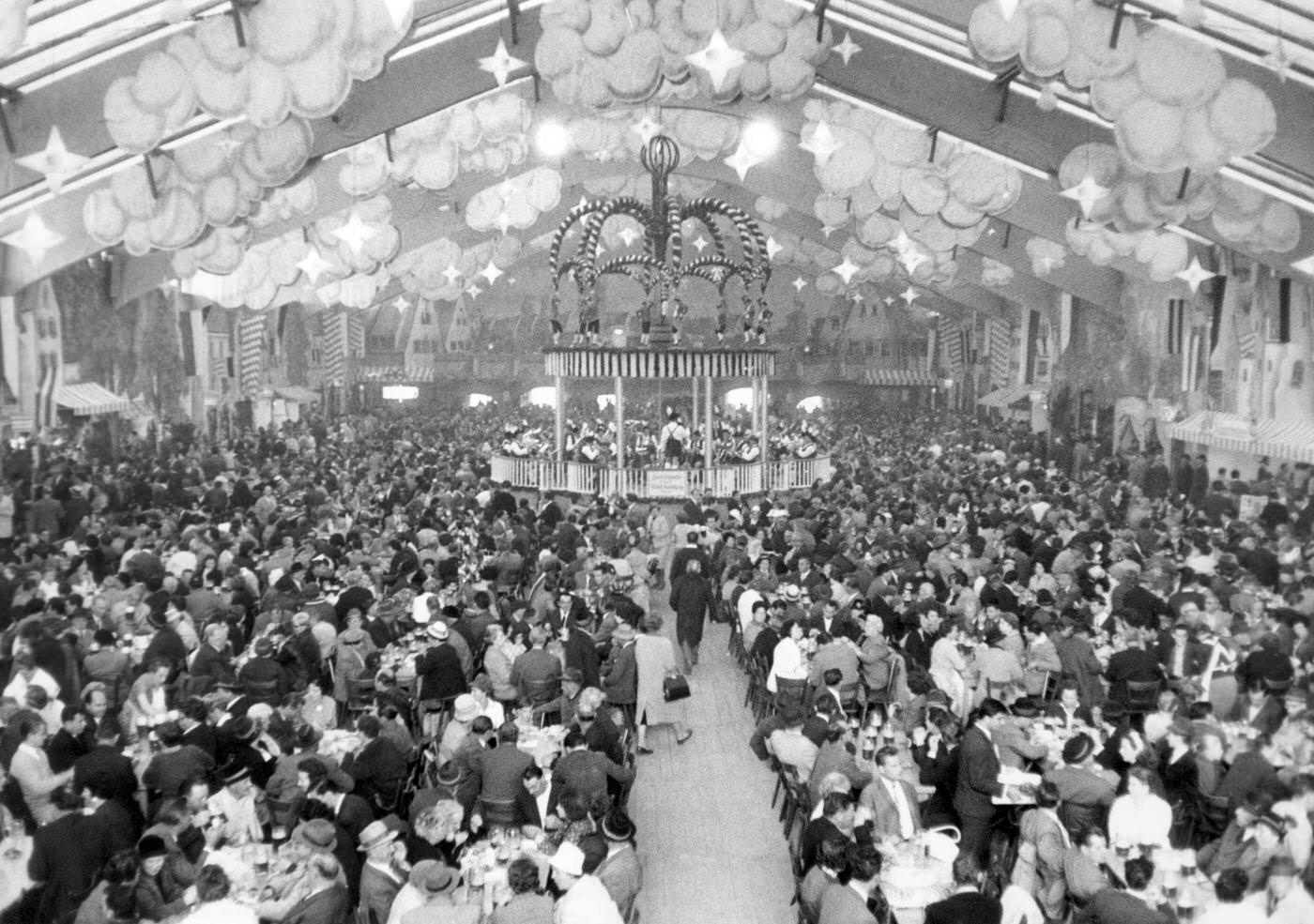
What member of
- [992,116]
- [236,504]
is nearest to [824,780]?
[992,116]

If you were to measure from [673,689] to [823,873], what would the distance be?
407 centimetres

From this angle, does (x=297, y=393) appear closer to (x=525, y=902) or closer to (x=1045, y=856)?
(x=525, y=902)

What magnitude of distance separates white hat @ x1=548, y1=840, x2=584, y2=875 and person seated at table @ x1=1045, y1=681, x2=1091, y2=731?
3.85 meters

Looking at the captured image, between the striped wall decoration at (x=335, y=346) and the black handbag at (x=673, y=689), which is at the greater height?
the striped wall decoration at (x=335, y=346)

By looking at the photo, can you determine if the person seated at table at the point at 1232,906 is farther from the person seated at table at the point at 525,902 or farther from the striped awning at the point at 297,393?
the striped awning at the point at 297,393

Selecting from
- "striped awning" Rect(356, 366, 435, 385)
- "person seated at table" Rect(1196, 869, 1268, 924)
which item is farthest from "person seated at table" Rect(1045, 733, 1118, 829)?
"striped awning" Rect(356, 366, 435, 385)

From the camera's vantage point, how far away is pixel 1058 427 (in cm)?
2500

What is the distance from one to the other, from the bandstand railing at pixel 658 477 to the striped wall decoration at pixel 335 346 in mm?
10355

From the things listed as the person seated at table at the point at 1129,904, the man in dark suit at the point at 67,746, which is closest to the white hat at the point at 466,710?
the man in dark suit at the point at 67,746

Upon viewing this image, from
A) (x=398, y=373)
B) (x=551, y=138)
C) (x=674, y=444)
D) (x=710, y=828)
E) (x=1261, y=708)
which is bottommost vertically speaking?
(x=710, y=828)

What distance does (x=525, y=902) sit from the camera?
226 inches

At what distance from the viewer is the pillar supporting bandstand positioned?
22.9 metres

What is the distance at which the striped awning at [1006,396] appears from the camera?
1087 inches

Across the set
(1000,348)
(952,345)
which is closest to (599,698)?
(1000,348)
